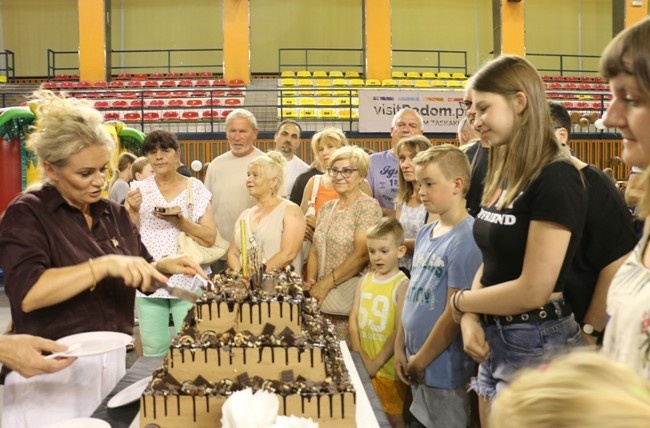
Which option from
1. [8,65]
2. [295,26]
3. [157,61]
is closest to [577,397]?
[295,26]

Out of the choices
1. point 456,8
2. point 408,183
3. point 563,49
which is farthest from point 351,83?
point 408,183

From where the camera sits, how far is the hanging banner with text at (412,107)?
11000 mm

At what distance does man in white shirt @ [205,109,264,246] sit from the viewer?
409 centimetres

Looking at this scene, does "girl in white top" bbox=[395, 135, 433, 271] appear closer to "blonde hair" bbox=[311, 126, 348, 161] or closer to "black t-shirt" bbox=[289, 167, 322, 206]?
"blonde hair" bbox=[311, 126, 348, 161]

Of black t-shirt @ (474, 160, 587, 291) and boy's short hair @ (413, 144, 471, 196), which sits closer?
black t-shirt @ (474, 160, 587, 291)

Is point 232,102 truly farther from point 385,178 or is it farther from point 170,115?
point 385,178

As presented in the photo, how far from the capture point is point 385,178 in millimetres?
4113

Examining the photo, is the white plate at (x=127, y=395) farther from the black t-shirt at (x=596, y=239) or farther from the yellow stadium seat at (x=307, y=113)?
the yellow stadium seat at (x=307, y=113)

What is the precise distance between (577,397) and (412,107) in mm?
10755

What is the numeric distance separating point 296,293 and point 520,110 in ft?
3.10

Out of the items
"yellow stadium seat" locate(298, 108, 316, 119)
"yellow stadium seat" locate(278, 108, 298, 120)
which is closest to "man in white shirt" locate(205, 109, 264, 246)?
"yellow stadium seat" locate(278, 108, 298, 120)

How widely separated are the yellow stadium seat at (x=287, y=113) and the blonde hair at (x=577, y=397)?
44.1 ft

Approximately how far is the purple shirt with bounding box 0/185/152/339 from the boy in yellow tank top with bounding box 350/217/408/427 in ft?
4.19

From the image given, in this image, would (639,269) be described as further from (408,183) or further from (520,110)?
(408,183)
